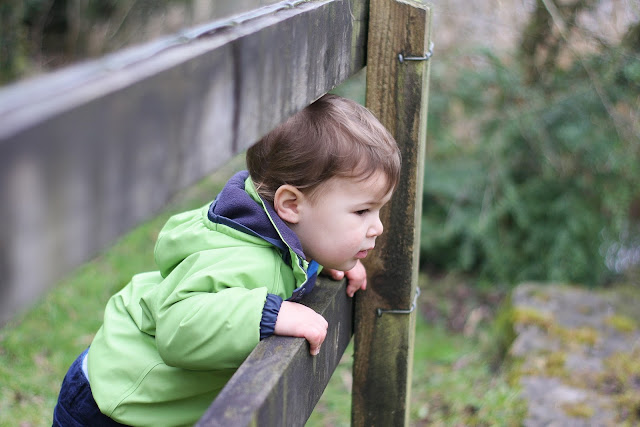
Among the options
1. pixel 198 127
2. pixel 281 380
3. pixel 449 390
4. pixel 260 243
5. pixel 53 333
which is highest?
pixel 198 127

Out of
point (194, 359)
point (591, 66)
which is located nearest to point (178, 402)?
point (194, 359)

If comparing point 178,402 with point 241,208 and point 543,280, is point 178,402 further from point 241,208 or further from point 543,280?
point 543,280

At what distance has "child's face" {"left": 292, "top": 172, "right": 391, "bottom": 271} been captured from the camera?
5.65 ft

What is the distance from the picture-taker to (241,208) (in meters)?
1.73

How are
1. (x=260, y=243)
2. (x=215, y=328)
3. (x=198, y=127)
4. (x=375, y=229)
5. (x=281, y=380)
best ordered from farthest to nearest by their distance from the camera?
(x=375, y=229) → (x=260, y=243) → (x=215, y=328) → (x=281, y=380) → (x=198, y=127)

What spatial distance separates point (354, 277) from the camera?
2.01m

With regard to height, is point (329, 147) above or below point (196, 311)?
Result: above

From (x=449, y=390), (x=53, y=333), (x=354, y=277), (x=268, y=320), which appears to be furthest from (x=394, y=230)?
(x=53, y=333)

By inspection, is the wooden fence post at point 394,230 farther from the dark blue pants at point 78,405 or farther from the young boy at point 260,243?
the dark blue pants at point 78,405

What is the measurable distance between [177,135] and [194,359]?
31.6 inches

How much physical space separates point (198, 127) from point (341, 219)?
35.0 inches

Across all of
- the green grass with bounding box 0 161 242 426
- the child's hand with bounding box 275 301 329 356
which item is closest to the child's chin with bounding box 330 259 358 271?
the child's hand with bounding box 275 301 329 356

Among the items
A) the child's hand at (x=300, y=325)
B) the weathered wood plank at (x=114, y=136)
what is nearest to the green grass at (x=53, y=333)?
the child's hand at (x=300, y=325)

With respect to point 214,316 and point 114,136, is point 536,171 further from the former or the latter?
point 114,136
